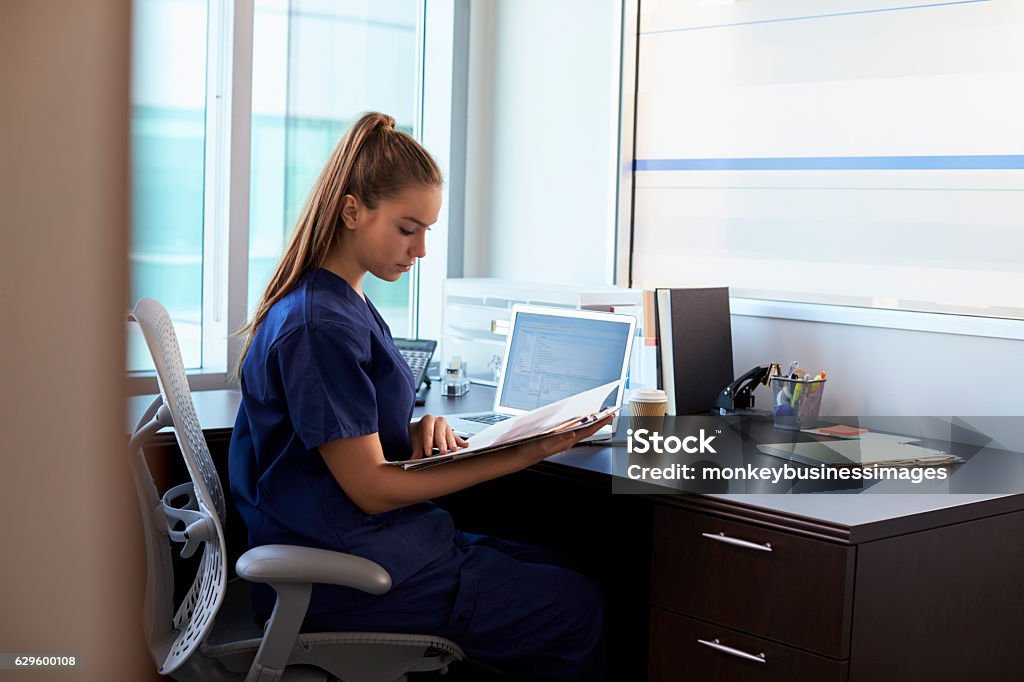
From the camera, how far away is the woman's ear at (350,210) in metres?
1.44

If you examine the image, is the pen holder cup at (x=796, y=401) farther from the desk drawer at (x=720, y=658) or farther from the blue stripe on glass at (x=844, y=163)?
the desk drawer at (x=720, y=658)

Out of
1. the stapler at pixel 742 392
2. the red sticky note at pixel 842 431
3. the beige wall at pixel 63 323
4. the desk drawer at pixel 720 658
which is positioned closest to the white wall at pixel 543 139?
the stapler at pixel 742 392

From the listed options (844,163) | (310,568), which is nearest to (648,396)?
(844,163)

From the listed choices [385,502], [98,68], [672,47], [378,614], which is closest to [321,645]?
[378,614]

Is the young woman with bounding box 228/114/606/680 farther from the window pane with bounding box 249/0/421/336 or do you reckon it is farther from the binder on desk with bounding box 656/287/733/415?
the window pane with bounding box 249/0/421/336

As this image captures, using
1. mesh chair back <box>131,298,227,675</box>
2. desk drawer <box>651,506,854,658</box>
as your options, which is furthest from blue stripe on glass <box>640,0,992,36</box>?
mesh chair back <box>131,298,227,675</box>

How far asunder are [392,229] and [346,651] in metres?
0.60

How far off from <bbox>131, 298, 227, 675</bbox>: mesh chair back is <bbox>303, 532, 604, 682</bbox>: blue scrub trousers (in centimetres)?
15

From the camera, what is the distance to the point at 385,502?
1380mm

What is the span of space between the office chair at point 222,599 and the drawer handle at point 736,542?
40cm

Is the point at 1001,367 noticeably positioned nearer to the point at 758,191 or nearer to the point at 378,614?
the point at 758,191

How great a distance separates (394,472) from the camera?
137 cm

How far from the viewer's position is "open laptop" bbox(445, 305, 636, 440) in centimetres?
194

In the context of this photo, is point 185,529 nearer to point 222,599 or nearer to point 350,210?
point 222,599
